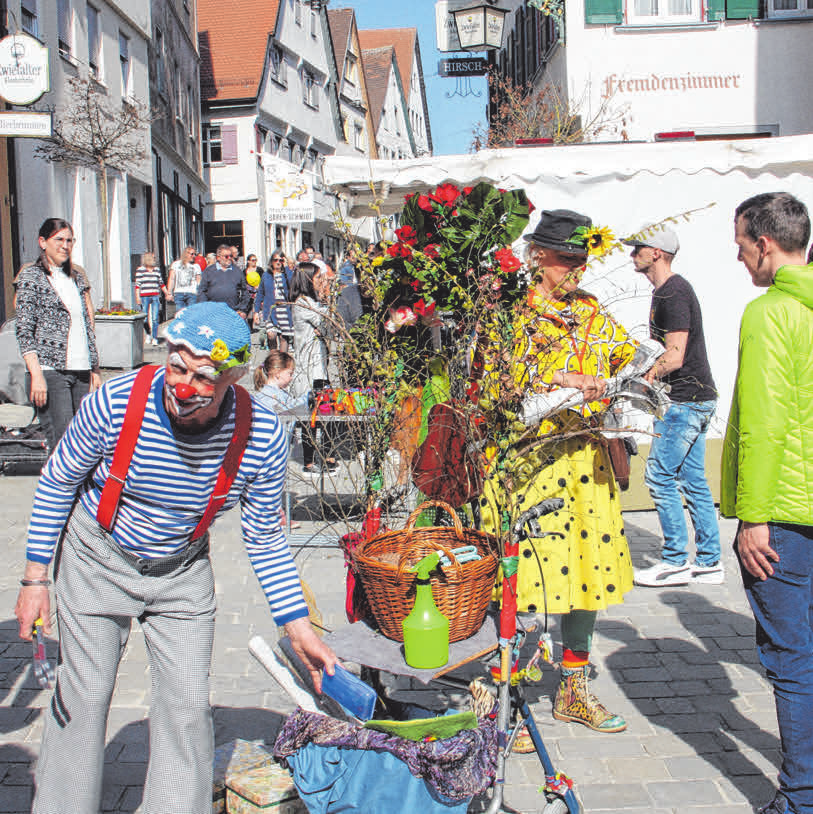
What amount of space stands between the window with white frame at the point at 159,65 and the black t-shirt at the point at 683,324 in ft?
73.4

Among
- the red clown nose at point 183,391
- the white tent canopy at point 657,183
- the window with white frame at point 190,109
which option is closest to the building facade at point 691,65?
the white tent canopy at point 657,183

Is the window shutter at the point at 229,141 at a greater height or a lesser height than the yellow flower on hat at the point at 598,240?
greater

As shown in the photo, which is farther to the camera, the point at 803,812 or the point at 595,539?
the point at 595,539

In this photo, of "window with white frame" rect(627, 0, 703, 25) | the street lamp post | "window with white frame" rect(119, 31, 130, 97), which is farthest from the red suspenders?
"window with white frame" rect(119, 31, 130, 97)

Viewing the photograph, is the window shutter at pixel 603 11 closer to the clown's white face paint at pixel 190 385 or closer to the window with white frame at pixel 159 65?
the clown's white face paint at pixel 190 385

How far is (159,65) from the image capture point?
83.9ft

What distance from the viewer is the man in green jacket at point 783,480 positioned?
292cm

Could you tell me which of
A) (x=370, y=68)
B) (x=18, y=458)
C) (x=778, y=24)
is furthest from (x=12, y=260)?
(x=370, y=68)

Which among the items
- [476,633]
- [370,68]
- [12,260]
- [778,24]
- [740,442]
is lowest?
[476,633]

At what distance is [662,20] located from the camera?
1480 centimetres

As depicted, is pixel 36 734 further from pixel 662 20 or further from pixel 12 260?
pixel 662 20

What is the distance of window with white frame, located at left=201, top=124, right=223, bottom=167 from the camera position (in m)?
34.7

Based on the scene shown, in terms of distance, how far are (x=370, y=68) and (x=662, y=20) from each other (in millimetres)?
44181

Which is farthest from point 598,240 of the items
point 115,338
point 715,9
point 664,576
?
point 715,9
